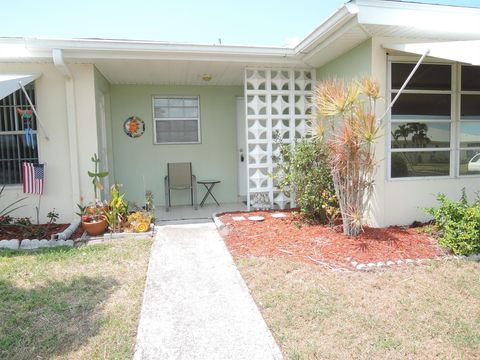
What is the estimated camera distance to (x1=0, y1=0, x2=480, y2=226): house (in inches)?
208

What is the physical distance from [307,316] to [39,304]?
7.96ft

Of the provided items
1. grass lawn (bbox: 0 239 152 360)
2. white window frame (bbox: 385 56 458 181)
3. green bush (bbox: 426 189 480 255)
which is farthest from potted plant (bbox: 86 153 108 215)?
green bush (bbox: 426 189 480 255)

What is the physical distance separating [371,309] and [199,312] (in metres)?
1.49

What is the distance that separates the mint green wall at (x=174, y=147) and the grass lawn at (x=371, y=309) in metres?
4.37

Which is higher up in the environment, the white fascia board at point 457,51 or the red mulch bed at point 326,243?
the white fascia board at point 457,51

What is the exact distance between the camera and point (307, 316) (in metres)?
3.05

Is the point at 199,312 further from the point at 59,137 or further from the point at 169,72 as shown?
the point at 169,72

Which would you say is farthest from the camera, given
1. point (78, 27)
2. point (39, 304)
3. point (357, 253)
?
point (78, 27)

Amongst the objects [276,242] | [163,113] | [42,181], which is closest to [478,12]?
[276,242]

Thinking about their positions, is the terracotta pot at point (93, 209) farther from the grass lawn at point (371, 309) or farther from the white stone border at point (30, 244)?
the grass lawn at point (371, 309)

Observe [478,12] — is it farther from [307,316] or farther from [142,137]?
[142,137]

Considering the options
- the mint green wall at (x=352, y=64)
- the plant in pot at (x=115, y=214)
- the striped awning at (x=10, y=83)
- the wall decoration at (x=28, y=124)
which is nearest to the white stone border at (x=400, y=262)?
the mint green wall at (x=352, y=64)

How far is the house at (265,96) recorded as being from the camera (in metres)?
5.29

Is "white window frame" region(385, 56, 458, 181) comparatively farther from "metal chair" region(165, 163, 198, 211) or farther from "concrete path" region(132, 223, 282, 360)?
"metal chair" region(165, 163, 198, 211)
